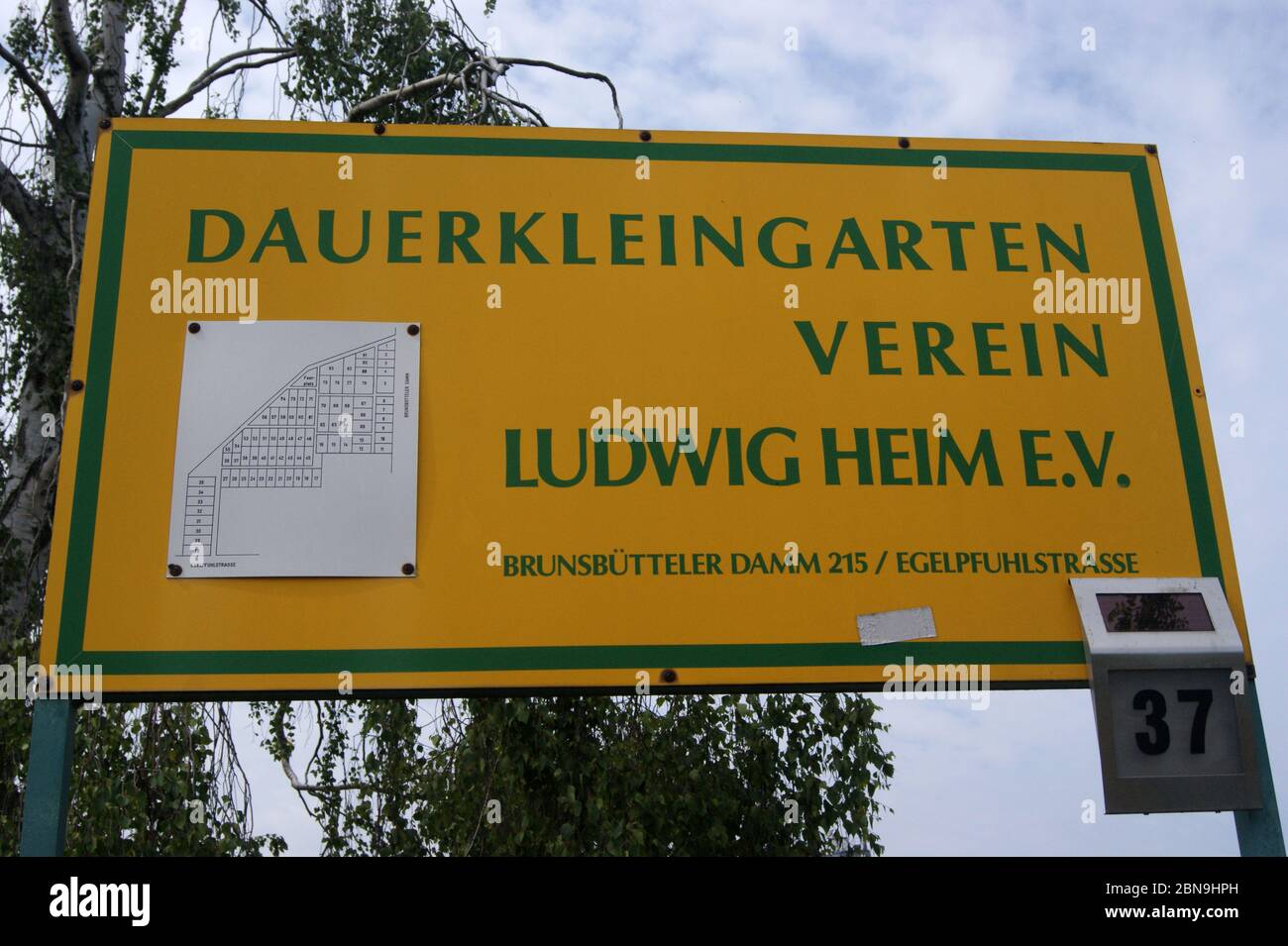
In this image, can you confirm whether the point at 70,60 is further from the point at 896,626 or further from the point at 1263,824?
the point at 1263,824

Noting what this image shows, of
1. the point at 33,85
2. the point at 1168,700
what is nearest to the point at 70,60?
the point at 33,85

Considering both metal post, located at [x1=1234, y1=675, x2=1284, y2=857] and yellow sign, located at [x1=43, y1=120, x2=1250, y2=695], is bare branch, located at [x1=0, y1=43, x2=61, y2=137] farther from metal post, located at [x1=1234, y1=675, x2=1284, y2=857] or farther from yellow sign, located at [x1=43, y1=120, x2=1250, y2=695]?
metal post, located at [x1=1234, y1=675, x2=1284, y2=857]

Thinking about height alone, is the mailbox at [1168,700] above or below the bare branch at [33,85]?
below

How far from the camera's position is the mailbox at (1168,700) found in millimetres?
2496

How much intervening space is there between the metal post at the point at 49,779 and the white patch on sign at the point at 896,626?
1827mm

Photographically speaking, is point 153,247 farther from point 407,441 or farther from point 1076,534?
point 1076,534

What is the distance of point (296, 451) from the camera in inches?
108

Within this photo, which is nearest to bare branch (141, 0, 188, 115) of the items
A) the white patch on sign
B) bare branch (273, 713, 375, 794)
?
bare branch (273, 713, 375, 794)

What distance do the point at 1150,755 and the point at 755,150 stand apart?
6.29ft

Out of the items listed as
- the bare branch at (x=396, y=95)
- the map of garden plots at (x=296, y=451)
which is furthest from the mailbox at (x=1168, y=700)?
the bare branch at (x=396, y=95)

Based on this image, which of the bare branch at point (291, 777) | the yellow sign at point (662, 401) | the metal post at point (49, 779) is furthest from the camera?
the bare branch at point (291, 777)

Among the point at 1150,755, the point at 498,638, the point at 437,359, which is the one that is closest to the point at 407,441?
the point at 437,359

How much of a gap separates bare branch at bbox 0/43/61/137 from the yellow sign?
463cm

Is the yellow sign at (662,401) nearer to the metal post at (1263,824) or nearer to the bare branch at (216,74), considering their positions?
the metal post at (1263,824)
